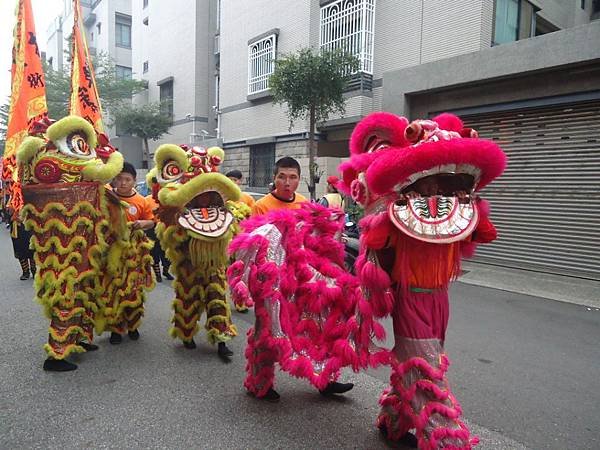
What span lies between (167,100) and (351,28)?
11784 millimetres

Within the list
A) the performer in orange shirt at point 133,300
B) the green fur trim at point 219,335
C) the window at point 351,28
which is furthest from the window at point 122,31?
the green fur trim at point 219,335

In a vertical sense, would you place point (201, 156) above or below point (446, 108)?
below

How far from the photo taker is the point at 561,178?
7801 millimetres

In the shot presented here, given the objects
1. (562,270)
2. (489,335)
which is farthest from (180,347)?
(562,270)

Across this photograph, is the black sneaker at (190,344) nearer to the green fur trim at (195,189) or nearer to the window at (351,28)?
the green fur trim at (195,189)

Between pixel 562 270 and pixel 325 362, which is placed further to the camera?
pixel 562 270

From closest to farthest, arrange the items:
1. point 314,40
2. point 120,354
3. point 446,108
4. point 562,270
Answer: point 120,354 < point 562,270 < point 446,108 < point 314,40

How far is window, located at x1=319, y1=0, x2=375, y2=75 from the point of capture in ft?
38.3

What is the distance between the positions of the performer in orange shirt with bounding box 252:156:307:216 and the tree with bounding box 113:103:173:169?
713 inches

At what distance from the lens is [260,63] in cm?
1502

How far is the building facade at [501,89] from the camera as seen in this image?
7488 mm

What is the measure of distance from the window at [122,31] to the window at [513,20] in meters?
25.8

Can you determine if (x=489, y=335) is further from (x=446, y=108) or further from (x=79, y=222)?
(x=446, y=108)

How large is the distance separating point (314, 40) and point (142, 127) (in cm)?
1077
